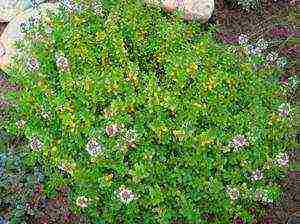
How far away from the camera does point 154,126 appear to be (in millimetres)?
3660

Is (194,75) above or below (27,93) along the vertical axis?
above

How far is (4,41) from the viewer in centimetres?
515

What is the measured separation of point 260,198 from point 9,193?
1470mm

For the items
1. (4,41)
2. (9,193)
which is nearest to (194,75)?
(9,193)

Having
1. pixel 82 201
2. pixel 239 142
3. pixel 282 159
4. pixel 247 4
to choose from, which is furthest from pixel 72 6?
pixel 282 159

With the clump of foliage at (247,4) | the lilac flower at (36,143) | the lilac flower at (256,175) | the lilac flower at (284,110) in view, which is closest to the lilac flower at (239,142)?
the lilac flower at (256,175)

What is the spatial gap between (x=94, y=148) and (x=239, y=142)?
770 millimetres

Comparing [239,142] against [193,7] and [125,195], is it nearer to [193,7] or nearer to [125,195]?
[125,195]

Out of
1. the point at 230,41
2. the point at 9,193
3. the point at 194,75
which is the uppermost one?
the point at 194,75

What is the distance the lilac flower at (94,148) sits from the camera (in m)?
3.63

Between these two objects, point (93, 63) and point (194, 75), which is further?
point (93, 63)

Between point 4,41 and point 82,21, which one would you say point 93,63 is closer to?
point 82,21

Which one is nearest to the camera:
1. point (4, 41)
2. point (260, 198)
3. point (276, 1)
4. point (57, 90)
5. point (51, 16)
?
point (260, 198)

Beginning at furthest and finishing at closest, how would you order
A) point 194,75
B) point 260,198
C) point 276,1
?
1. point 276,1
2. point 194,75
3. point 260,198
